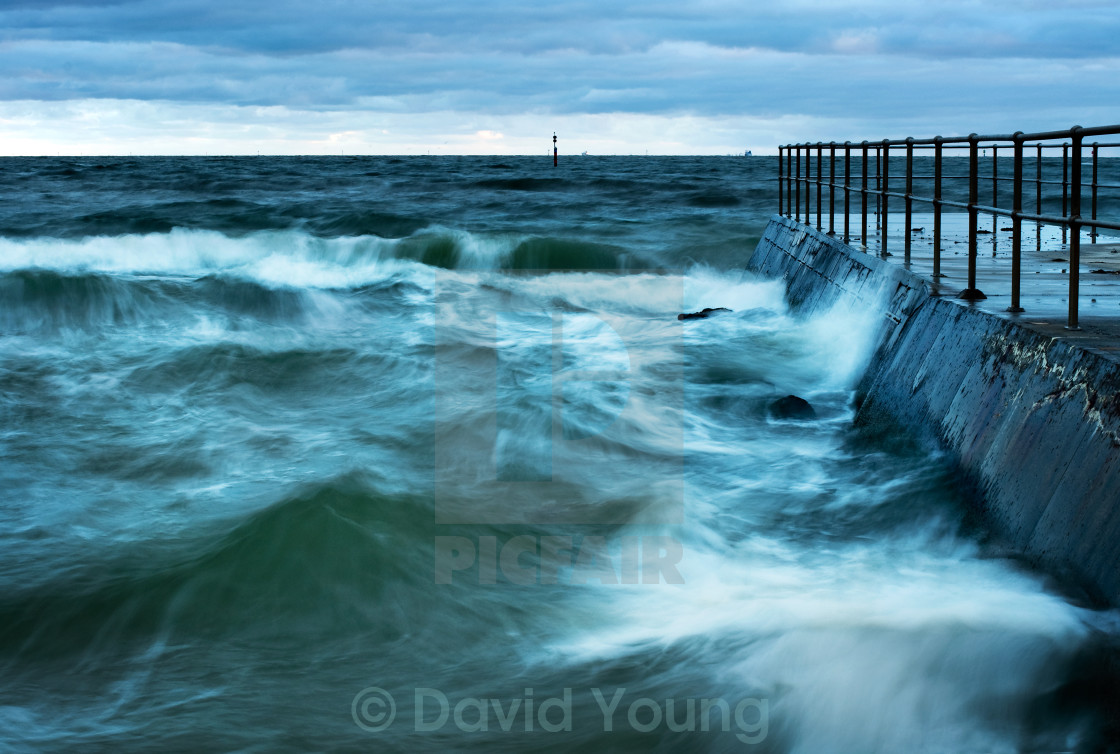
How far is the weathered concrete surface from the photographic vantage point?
381 cm

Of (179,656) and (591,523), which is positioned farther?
(591,523)

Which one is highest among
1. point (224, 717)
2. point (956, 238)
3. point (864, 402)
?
point (956, 238)

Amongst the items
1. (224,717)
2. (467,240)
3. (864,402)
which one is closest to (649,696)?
(224,717)

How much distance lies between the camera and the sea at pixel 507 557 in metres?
3.91

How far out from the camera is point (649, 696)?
13.5 feet

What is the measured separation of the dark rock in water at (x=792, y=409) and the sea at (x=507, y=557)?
14cm

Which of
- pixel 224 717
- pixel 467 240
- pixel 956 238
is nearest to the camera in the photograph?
pixel 224 717

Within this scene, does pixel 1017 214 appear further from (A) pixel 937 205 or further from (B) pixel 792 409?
(B) pixel 792 409

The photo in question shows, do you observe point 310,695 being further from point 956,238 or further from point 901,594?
point 956,238

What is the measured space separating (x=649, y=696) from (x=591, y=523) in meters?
2.13

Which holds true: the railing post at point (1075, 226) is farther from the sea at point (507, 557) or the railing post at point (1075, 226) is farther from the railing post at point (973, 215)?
the sea at point (507, 557)

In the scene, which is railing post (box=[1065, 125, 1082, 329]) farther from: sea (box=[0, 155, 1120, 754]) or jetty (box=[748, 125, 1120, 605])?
sea (box=[0, 155, 1120, 754])

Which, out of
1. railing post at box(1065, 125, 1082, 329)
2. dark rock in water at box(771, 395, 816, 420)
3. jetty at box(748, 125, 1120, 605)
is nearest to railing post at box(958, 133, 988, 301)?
jetty at box(748, 125, 1120, 605)

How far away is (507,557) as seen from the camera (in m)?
5.71
